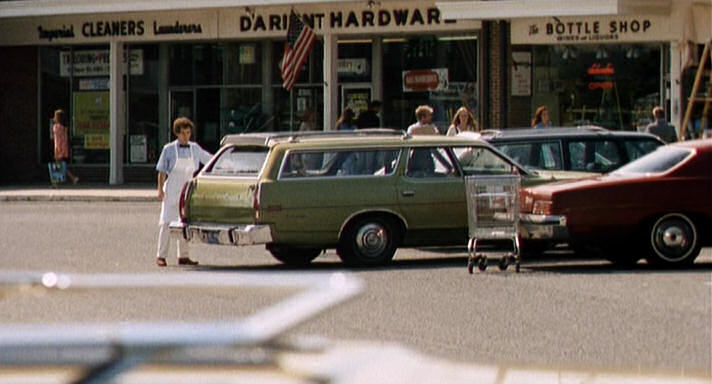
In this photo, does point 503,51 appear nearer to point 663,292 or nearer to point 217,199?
point 217,199

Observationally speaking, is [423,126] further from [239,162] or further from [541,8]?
[541,8]

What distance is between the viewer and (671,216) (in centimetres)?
1695

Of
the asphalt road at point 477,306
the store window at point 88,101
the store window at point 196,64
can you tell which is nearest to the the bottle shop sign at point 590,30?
the store window at point 196,64

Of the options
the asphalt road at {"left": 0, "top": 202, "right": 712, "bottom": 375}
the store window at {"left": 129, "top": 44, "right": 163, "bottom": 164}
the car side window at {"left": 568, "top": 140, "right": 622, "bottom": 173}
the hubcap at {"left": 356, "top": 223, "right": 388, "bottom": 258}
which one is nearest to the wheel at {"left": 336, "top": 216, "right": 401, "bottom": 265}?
the hubcap at {"left": 356, "top": 223, "right": 388, "bottom": 258}

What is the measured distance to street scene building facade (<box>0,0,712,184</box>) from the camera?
3403 centimetres

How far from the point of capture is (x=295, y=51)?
37.2m

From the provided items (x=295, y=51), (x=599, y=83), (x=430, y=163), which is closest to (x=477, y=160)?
(x=430, y=163)

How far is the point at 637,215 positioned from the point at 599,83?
18.1 m

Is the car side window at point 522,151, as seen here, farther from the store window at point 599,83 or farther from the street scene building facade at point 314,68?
the store window at point 599,83

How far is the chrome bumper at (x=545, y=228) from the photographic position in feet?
55.8

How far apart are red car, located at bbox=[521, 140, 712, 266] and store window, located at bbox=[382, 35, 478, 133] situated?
63.1 ft

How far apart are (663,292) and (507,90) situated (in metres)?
21.0

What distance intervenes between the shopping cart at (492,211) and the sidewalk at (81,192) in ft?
59.1

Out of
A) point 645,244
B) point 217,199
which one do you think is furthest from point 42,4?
point 645,244
